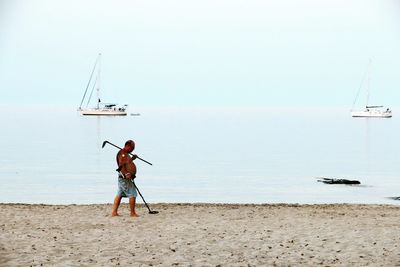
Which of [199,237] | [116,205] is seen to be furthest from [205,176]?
[199,237]

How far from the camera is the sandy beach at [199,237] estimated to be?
444 inches

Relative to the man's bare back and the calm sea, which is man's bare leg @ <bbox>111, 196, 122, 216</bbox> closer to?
the man's bare back

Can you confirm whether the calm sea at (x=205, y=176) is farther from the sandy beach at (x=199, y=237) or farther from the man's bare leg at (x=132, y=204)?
the man's bare leg at (x=132, y=204)

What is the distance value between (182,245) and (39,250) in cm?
257

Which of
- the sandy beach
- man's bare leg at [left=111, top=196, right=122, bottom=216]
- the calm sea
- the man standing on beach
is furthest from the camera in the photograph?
the calm sea

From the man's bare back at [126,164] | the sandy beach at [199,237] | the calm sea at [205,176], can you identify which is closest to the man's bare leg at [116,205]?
the sandy beach at [199,237]

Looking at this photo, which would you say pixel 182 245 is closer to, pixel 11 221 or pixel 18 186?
pixel 11 221

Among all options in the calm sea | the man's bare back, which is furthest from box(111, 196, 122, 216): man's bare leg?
the calm sea

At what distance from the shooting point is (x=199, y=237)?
1312cm

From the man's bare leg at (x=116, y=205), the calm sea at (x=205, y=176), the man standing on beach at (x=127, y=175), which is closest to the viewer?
the man standing on beach at (x=127, y=175)

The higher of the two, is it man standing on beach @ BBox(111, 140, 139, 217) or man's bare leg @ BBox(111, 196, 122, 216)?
man standing on beach @ BBox(111, 140, 139, 217)

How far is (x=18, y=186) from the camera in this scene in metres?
34.0

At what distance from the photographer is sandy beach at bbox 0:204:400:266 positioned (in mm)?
11281

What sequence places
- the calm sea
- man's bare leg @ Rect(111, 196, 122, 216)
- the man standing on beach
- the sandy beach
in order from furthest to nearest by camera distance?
the calm sea → man's bare leg @ Rect(111, 196, 122, 216) → the man standing on beach → the sandy beach
